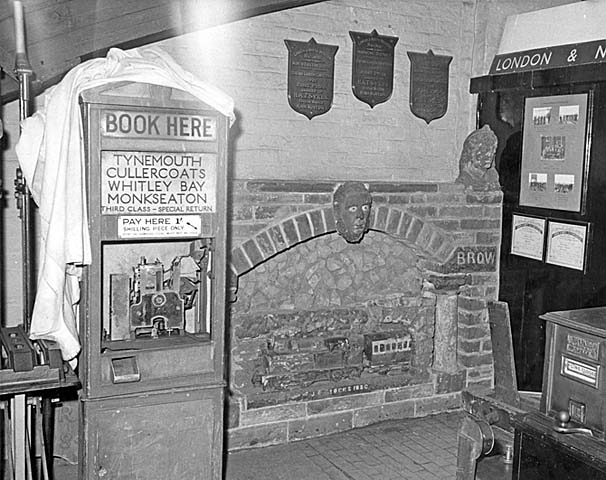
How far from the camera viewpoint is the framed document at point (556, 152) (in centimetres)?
421

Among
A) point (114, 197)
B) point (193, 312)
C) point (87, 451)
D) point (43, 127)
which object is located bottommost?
point (87, 451)

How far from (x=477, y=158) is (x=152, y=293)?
2.40 metres

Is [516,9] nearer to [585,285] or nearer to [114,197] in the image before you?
[585,285]

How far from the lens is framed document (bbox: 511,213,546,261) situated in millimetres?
4504

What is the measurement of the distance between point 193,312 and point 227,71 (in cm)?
141

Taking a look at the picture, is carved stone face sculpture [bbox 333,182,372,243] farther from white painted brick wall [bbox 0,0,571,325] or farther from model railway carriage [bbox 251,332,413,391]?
model railway carriage [bbox 251,332,413,391]

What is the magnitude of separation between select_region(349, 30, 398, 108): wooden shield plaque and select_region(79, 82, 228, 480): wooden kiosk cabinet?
160cm

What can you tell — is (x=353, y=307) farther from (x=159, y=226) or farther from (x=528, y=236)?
(x=159, y=226)

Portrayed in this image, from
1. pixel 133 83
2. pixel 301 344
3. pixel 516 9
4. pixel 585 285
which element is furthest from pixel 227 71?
pixel 585 285

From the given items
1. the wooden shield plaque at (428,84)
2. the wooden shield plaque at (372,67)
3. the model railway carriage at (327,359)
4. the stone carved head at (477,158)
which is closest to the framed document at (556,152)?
the stone carved head at (477,158)

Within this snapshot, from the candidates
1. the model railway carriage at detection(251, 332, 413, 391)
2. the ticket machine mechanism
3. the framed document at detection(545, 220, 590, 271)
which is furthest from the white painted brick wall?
the model railway carriage at detection(251, 332, 413, 391)

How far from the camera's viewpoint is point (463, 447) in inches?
111

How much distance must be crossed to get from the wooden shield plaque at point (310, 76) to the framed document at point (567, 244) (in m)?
1.51

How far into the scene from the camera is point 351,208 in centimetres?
419
